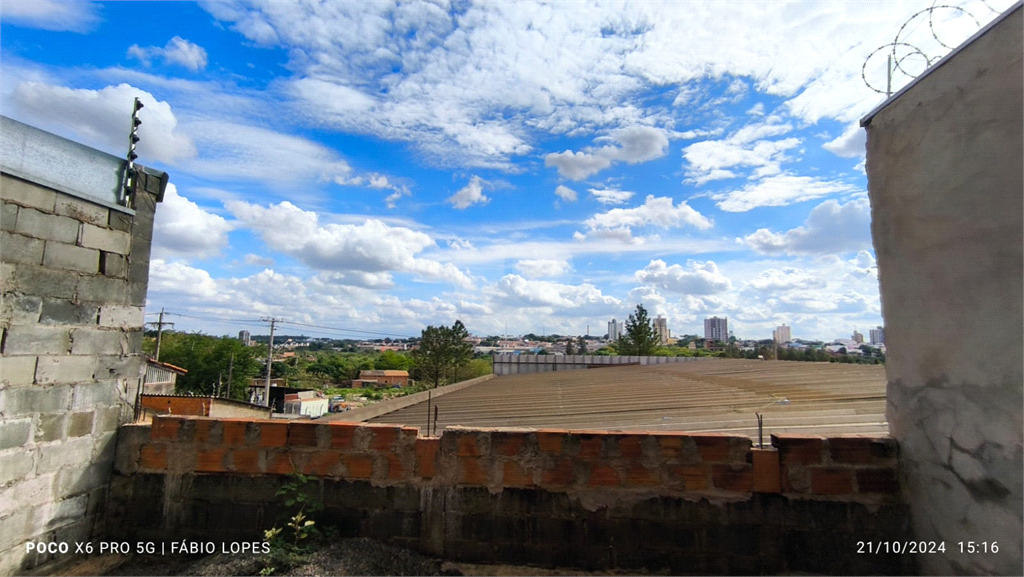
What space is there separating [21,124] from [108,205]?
0.68m

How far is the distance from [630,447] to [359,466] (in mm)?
1798

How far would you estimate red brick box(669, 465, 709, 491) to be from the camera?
2.88 meters

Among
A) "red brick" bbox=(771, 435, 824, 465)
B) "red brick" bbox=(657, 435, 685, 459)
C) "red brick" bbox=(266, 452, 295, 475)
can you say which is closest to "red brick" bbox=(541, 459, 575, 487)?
"red brick" bbox=(657, 435, 685, 459)

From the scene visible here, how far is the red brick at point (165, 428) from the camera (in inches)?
127

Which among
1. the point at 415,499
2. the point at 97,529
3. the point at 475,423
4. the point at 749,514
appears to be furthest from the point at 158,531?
the point at 749,514

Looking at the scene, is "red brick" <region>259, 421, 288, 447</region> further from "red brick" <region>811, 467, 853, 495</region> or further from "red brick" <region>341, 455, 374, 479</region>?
"red brick" <region>811, 467, 853, 495</region>

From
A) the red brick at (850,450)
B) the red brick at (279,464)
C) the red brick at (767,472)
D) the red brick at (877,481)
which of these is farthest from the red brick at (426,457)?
the red brick at (877,481)

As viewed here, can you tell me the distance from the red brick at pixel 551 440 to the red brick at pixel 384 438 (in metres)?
0.95

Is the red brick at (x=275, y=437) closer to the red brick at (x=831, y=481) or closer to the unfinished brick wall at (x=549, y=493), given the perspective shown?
the unfinished brick wall at (x=549, y=493)

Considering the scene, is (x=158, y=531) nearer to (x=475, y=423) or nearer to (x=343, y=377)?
(x=475, y=423)

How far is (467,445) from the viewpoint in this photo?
9.98 feet

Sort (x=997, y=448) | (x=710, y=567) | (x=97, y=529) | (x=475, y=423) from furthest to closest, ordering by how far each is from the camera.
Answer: (x=475, y=423), (x=97, y=529), (x=710, y=567), (x=997, y=448)

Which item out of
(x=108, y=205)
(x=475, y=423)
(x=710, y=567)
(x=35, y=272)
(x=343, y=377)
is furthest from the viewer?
(x=343, y=377)

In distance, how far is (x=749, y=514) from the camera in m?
2.83
